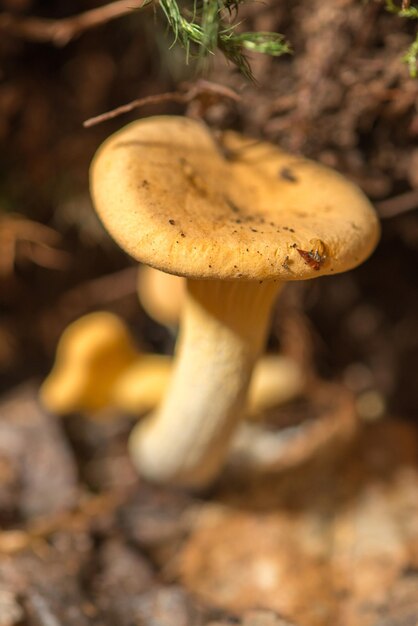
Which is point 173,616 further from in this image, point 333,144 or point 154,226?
point 333,144

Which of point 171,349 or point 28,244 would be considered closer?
point 28,244

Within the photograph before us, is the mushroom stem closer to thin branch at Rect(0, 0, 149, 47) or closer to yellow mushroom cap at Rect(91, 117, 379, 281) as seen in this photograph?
yellow mushroom cap at Rect(91, 117, 379, 281)

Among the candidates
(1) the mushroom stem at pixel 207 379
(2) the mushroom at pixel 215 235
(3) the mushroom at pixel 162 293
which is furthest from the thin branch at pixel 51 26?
(1) the mushroom stem at pixel 207 379

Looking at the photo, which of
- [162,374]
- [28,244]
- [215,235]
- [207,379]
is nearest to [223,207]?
[215,235]

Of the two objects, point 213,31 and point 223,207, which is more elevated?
point 213,31

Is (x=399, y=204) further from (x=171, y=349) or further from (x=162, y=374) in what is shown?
(x=171, y=349)

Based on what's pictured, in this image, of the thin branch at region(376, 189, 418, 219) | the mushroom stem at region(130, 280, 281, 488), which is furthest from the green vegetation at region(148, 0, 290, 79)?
the thin branch at region(376, 189, 418, 219)

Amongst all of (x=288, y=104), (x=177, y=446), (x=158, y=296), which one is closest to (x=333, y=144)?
(x=288, y=104)
